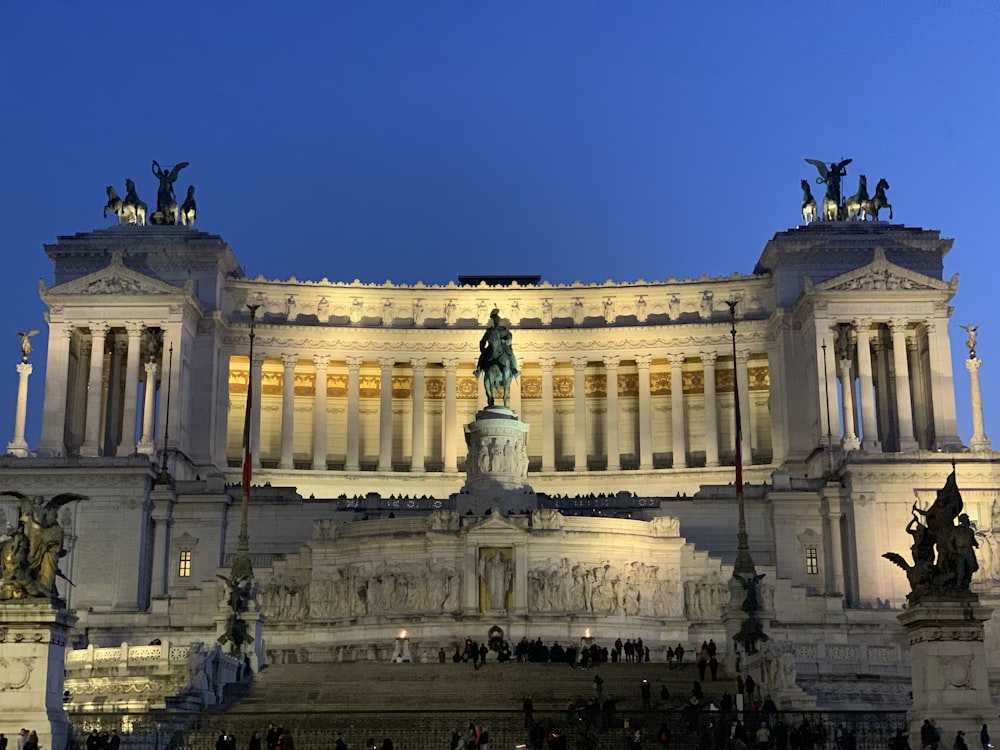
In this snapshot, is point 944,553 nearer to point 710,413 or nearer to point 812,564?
point 812,564

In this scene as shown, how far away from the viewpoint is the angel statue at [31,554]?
36688 millimetres

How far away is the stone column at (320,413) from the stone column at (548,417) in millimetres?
13263

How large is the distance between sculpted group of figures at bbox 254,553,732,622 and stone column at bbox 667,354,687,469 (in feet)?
83.5

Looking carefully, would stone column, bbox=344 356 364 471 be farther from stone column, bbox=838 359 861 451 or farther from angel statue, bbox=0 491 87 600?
angel statue, bbox=0 491 87 600

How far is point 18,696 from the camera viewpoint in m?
36.2

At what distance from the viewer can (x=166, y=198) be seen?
311ft

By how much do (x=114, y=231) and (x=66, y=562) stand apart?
26645 millimetres

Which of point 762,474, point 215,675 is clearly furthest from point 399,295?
point 215,675

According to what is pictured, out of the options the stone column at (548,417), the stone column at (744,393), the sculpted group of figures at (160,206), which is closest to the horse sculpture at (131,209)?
the sculpted group of figures at (160,206)

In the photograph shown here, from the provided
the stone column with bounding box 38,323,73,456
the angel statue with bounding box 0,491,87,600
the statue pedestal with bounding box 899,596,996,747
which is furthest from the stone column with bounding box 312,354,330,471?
the statue pedestal with bounding box 899,596,996,747

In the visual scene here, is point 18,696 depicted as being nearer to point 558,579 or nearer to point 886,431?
point 558,579

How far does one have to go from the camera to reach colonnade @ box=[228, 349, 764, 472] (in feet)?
303

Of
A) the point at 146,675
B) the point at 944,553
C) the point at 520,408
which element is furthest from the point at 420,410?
the point at 944,553

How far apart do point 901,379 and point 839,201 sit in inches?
538
